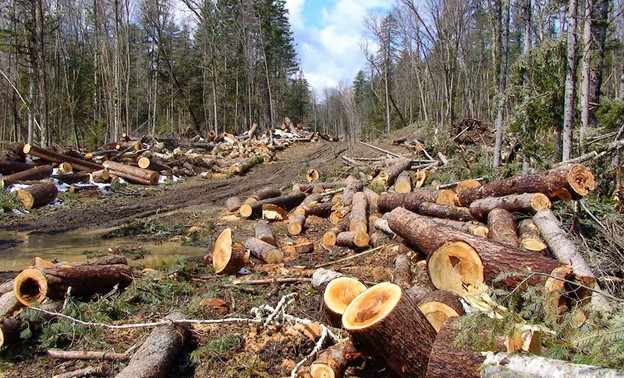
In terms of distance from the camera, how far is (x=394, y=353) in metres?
3.63

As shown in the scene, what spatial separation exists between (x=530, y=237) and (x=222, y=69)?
110ft

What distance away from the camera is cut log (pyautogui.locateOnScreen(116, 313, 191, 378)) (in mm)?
3879

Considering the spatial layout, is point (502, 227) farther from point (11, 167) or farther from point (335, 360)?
point (11, 167)

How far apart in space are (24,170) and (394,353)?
15.4 metres

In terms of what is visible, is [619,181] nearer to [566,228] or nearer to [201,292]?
[566,228]

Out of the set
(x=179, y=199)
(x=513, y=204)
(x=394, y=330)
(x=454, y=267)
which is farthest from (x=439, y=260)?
(x=179, y=199)

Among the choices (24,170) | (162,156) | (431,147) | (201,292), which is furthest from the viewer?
(162,156)

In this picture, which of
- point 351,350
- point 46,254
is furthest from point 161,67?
point 351,350

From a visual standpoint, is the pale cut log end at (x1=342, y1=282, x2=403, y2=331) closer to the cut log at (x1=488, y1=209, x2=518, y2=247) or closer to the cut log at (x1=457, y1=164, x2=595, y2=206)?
the cut log at (x1=488, y1=209, x2=518, y2=247)

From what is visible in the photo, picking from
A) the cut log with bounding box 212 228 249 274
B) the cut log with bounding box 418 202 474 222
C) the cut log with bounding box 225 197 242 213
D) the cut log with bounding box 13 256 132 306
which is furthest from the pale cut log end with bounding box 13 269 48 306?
the cut log with bounding box 225 197 242 213

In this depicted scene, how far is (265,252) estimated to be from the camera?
25.8 feet

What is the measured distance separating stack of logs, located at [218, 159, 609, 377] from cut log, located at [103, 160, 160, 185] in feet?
22.8

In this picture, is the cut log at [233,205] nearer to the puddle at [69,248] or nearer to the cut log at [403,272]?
the puddle at [69,248]

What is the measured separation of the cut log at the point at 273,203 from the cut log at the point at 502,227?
640cm
